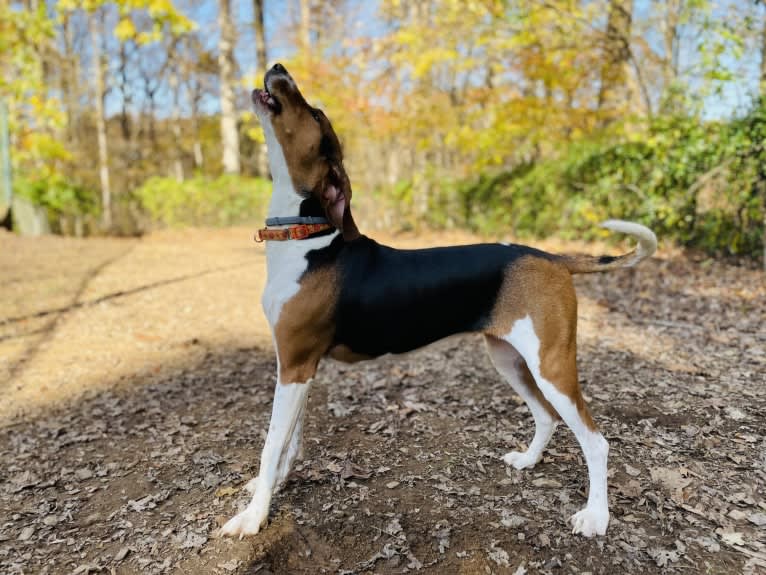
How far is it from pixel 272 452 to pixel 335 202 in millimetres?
1243

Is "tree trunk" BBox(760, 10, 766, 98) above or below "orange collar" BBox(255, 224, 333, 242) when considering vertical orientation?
above

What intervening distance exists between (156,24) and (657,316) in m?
6.72

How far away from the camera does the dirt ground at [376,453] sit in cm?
267

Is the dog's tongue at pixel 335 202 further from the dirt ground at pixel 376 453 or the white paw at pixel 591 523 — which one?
the white paw at pixel 591 523

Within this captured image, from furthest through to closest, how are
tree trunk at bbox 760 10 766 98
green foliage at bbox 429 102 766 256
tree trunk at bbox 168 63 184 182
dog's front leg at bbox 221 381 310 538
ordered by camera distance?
1. tree trunk at bbox 168 63 184 182
2. green foliage at bbox 429 102 766 256
3. tree trunk at bbox 760 10 766 98
4. dog's front leg at bbox 221 381 310 538

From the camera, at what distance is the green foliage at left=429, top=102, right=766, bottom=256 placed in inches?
326

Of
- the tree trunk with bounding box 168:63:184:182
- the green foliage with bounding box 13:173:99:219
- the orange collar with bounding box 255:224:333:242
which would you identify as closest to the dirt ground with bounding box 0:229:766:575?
the orange collar with bounding box 255:224:333:242

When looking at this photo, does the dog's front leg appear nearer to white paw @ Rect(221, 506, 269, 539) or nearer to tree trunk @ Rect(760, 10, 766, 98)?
white paw @ Rect(221, 506, 269, 539)

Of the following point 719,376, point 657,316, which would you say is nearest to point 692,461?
point 719,376

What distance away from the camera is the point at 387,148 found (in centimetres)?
1584

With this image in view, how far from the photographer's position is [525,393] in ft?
11.0

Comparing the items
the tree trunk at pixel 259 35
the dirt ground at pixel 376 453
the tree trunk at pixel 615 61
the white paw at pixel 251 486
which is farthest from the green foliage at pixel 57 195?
the white paw at pixel 251 486

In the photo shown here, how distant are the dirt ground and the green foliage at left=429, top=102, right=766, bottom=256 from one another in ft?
7.63

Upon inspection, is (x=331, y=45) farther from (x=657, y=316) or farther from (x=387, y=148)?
(x=657, y=316)
